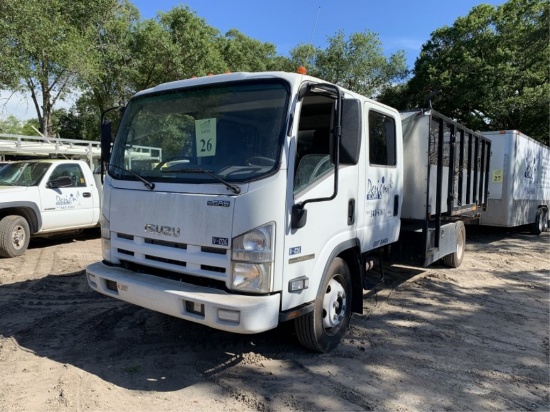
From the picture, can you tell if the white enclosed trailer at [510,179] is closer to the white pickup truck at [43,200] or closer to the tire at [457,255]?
the tire at [457,255]

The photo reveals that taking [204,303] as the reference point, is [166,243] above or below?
above

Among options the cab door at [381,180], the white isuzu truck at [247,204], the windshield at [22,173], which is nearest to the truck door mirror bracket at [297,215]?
the white isuzu truck at [247,204]

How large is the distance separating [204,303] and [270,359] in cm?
117

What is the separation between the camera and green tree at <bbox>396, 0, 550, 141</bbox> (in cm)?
2003

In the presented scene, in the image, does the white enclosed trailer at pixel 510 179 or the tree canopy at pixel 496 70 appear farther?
the tree canopy at pixel 496 70

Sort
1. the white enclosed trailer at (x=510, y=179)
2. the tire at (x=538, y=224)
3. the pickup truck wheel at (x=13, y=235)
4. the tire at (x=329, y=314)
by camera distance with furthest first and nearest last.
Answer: the tire at (x=538, y=224)
the white enclosed trailer at (x=510, y=179)
the pickup truck wheel at (x=13, y=235)
the tire at (x=329, y=314)

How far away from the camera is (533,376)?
12.8 feet

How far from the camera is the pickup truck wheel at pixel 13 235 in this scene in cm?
774

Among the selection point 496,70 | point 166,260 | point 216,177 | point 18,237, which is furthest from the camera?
point 496,70

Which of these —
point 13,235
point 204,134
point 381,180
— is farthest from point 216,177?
point 13,235

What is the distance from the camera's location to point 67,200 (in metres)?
8.89

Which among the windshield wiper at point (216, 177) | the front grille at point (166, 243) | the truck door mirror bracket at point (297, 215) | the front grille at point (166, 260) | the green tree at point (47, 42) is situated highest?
the green tree at point (47, 42)

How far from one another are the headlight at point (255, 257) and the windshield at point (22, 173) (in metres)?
6.85

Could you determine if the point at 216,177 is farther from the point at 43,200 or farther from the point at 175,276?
the point at 43,200
